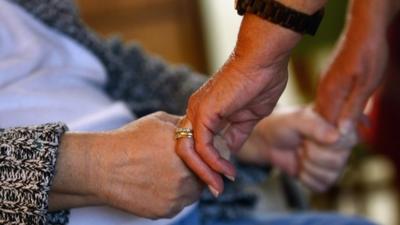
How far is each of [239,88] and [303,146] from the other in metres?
0.36

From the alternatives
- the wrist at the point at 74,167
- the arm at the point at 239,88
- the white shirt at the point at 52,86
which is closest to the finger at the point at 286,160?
the white shirt at the point at 52,86

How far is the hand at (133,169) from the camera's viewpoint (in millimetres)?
689

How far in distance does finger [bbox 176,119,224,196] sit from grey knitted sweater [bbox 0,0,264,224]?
13cm

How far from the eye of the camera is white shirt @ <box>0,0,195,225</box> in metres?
0.83

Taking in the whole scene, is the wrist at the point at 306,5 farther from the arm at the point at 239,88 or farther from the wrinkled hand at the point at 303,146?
the wrinkled hand at the point at 303,146

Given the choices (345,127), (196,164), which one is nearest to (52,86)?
(196,164)

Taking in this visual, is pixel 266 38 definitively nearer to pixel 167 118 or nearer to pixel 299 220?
pixel 167 118

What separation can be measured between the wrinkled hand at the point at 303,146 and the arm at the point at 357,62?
0.03 m

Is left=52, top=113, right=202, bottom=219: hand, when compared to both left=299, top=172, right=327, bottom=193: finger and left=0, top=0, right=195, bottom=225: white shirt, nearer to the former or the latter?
left=0, top=0, right=195, bottom=225: white shirt

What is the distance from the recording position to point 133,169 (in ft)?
2.28

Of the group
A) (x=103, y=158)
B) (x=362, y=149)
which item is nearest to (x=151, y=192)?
(x=103, y=158)

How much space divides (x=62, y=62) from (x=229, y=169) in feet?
1.28

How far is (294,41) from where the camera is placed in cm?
69

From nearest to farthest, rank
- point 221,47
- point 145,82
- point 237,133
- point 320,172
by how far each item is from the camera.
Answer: point 237,133, point 320,172, point 145,82, point 221,47
